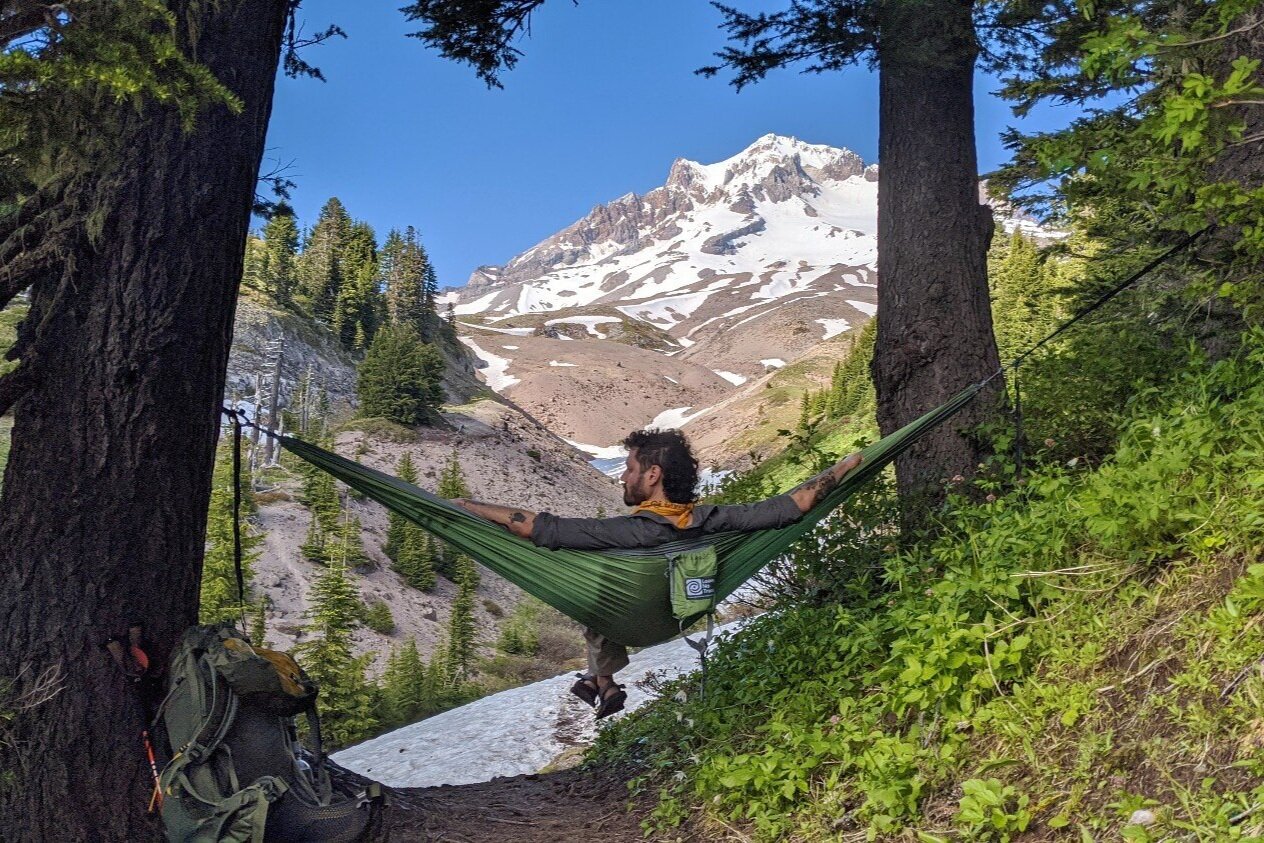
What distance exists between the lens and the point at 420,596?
1919 centimetres

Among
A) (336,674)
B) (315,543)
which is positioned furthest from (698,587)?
(315,543)

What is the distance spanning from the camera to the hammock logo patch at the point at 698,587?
3311mm

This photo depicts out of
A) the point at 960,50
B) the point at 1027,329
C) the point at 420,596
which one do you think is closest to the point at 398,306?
the point at 420,596

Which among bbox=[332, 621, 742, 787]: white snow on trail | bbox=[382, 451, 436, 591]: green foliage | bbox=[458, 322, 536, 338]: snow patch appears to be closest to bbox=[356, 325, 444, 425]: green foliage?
bbox=[382, 451, 436, 591]: green foliage

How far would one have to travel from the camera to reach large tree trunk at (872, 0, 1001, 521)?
4.45m

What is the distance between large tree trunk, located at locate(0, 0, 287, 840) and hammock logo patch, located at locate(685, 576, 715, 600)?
5.55 feet

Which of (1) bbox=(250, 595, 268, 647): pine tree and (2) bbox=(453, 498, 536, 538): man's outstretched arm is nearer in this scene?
(2) bbox=(453, 498, 536, 538): man's outstretched arm

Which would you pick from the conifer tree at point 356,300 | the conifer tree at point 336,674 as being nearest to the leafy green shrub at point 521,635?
the conifer tree at point 336,674

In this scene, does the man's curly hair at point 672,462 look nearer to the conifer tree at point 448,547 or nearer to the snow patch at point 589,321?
the conifer tree at point 448,547

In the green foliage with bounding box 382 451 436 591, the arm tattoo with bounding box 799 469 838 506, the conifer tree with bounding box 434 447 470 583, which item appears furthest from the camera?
the conifer tree with bounding box 434 447 470 583

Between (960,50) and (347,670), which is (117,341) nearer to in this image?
(960,50)

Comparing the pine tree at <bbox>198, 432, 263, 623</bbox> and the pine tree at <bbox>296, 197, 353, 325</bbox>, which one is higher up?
the pine tree at <bbox>296, 197, 353, 325</bbox>

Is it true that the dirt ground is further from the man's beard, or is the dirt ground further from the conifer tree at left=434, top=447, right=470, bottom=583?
the conifer tree at left=434, top=447, right=470, bottom=583

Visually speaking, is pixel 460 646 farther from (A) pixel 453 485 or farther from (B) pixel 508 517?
(B) pixel 508 517
